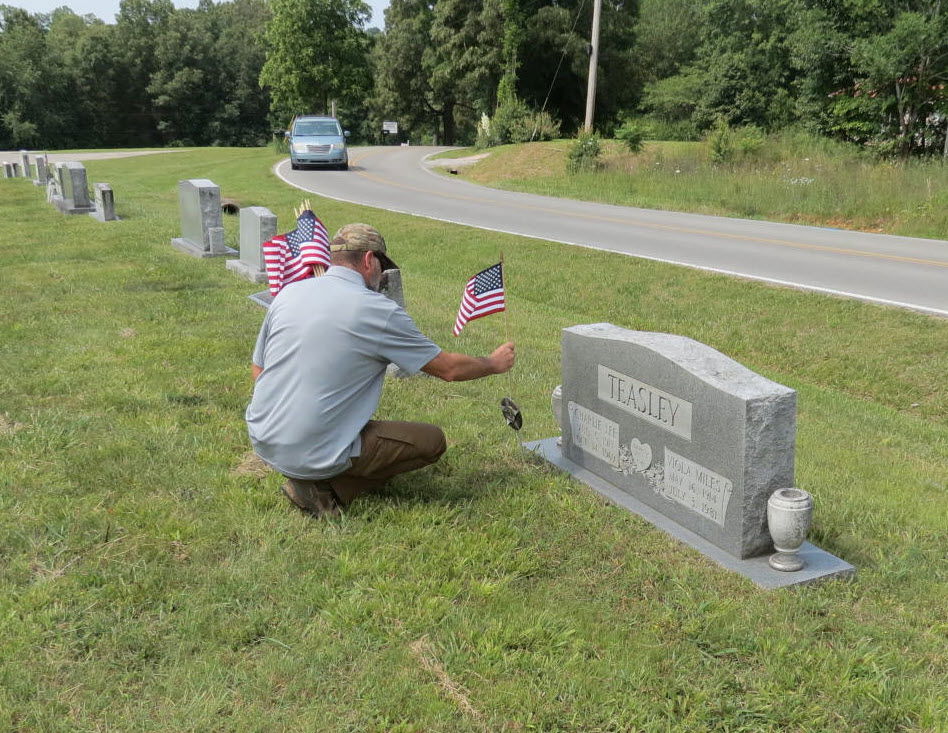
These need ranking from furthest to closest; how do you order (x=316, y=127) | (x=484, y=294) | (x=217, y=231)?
(x=316, y=127) → (x=217, y=231) → (x=484, y=294)

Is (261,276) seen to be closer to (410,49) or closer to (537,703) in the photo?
(537,703)

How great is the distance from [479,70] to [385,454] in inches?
1950

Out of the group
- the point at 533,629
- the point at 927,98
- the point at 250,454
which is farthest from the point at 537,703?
the point at 927,98

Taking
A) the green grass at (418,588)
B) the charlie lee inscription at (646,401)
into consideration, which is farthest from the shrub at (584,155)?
the charlie lee inscription at (646,401)

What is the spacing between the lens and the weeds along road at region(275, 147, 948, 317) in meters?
11.7

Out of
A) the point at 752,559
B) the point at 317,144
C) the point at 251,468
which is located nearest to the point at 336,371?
the point at 251,468

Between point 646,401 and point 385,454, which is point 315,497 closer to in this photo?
point 385,454

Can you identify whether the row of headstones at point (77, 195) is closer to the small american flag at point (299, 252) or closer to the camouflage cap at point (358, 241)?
the small american flag at point (299, 252)

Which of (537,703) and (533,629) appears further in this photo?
(533,629)

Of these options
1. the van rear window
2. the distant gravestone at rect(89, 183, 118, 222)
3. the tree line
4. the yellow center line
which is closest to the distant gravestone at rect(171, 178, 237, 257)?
the distant gravestone at rect(89, 183, 118, 222)

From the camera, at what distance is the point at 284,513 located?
14.9ft

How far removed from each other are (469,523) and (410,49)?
215 feet

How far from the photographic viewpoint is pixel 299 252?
293 inches

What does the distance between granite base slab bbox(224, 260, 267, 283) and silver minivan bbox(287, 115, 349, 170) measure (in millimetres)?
21531
